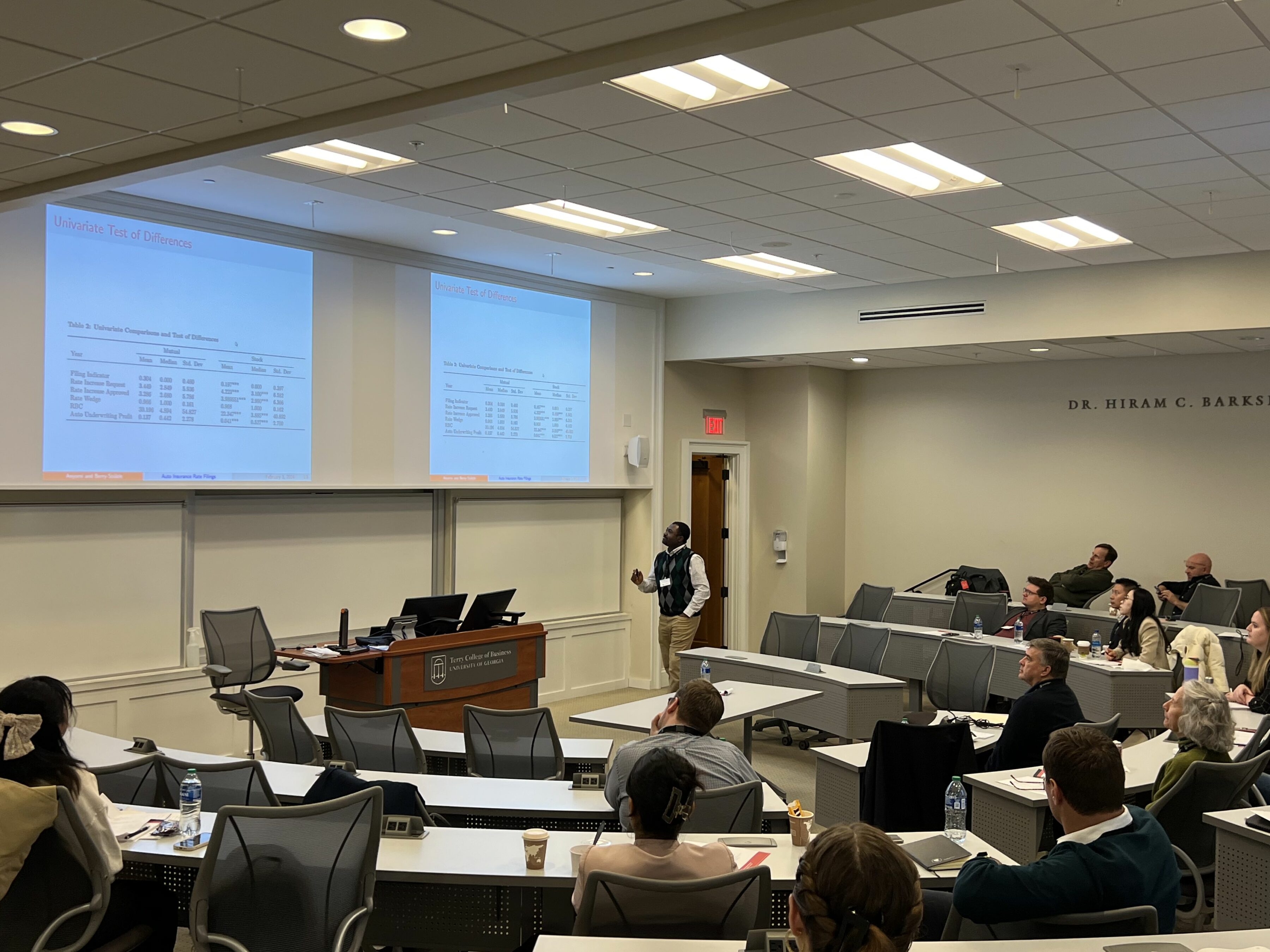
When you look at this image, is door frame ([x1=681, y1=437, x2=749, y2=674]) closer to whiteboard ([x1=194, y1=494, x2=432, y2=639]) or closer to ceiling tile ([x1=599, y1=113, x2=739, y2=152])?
whiteboard ([x1=194, y1=494, x2=432, y2=639])

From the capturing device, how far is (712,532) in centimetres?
1243

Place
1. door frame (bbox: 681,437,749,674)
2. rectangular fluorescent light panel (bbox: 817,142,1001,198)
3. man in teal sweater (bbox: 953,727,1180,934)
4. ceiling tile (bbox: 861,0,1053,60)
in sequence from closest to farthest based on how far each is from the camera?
man in teal sweater (bbox: 953,727,1180,934) < ceiling tile (bbox: 861,0,1053,60) < rectangular fluorescent light panel (bbox: 817,142,1001,198) < door frame (bbox: 681,437,749,674)

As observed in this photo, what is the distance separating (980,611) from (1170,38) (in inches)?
261

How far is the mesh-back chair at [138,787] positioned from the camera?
4238 millimetres

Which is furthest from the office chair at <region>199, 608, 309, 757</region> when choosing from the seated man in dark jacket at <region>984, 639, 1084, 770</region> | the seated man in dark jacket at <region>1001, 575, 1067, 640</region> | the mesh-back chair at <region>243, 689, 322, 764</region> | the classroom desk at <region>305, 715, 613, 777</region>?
Result: the seated man in dark jacket at <region>1001, 575, 1067, 640</region>

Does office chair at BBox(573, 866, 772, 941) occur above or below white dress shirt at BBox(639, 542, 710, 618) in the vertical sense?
below

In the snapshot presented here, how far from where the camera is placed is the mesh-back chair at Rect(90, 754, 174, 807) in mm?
4238

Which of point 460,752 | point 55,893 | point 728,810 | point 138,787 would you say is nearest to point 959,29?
point 728,810

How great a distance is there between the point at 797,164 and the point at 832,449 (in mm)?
6896

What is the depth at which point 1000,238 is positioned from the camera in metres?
7.53

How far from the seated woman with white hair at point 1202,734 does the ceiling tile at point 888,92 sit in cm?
276

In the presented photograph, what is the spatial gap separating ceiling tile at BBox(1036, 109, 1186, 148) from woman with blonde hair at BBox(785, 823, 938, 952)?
394 centimetres

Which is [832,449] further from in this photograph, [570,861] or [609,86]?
[570,861]

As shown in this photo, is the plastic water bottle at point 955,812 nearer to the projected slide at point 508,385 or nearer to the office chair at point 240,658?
the office chair at point 240,658
